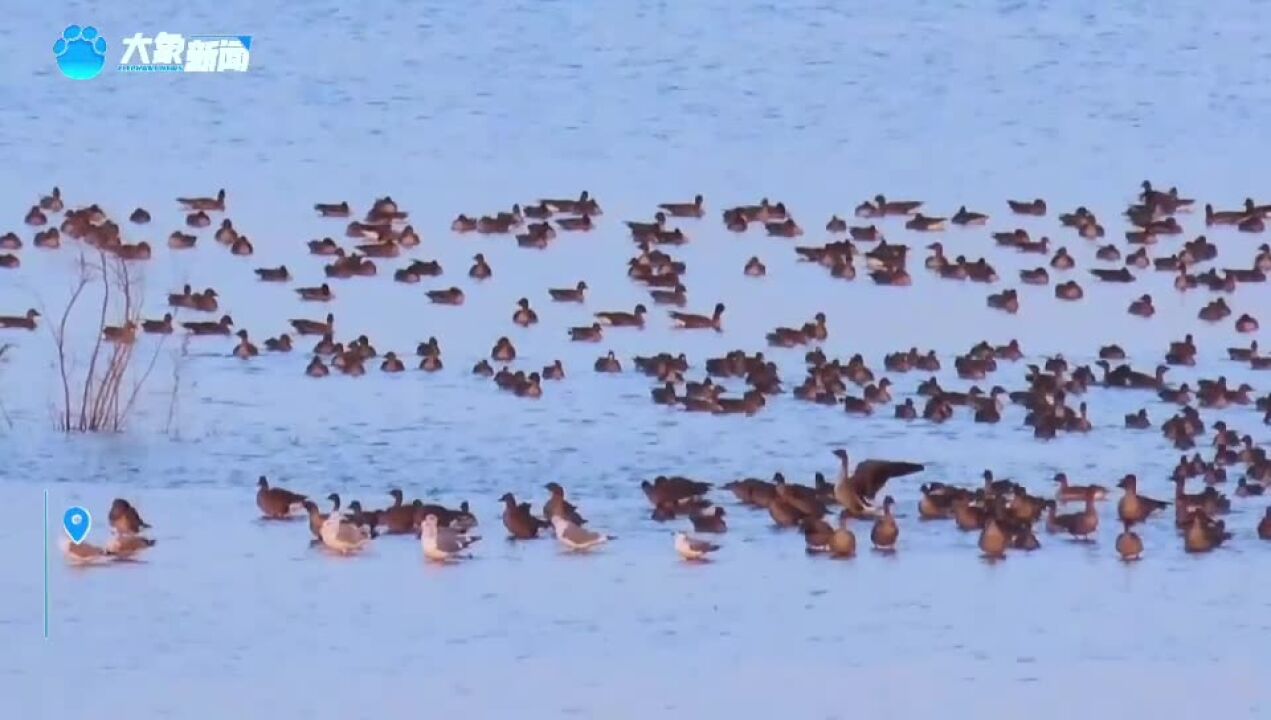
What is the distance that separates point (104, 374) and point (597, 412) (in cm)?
313

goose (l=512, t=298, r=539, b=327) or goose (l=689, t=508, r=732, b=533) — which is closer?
goose (l=689, t=508, r=732, b=533)

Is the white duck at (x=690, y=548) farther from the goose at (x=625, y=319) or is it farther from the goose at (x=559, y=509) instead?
the goose at (x=625, y=319)

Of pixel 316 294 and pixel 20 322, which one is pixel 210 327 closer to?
pixel 20 322

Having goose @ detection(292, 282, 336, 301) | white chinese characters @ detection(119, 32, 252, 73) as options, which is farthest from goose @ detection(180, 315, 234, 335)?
white chinese characters @ detection(119, 32, 252, 73)

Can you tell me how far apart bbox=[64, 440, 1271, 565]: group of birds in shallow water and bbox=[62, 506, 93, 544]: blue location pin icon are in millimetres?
183

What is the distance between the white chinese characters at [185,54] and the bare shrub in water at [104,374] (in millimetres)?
18134

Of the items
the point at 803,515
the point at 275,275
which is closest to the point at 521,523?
the point at 803,515

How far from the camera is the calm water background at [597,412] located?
14727mm

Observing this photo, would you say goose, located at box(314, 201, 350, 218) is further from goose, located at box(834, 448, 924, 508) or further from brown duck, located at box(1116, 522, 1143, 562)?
brown duck, located at box(1116, 522, 1143, 562)

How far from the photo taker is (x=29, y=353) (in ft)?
75.1

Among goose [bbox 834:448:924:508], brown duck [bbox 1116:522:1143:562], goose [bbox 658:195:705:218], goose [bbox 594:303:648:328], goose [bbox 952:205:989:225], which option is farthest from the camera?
goose [bbox 952:205:989:225]

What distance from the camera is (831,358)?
23328 millimetres

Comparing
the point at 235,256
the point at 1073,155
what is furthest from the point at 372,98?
the point at 235,256

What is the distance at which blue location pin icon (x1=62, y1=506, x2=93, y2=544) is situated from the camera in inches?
667
